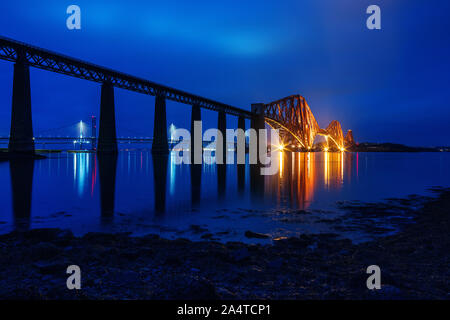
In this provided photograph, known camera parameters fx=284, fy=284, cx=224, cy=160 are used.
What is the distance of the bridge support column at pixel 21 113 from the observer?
34016 mm

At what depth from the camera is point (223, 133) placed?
84.4 metres

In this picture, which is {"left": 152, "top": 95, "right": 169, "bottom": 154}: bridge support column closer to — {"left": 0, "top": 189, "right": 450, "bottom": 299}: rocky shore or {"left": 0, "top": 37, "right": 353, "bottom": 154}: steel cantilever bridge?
{"left": 0, "top": 37, "right": 353, "bottom": 154}: steel cantilever bridge

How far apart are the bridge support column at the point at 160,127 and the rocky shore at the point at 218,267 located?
185 feet

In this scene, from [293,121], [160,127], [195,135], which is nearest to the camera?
[160,127]

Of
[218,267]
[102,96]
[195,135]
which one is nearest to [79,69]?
[102,96]

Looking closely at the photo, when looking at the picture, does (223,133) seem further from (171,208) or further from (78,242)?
(78,242)

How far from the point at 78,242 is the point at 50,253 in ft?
3.54

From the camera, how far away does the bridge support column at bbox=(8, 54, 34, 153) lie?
112 feet

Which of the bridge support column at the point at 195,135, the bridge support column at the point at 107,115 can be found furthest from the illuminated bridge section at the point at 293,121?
the bridge support column at the point at 107,115

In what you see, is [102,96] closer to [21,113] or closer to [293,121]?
[21,113]

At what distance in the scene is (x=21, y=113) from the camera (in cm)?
3428

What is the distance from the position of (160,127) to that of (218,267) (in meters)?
59.5

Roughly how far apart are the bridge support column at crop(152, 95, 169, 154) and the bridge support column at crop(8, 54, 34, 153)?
2774 cm

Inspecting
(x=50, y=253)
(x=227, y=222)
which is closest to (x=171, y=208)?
(x=227, y=222)
